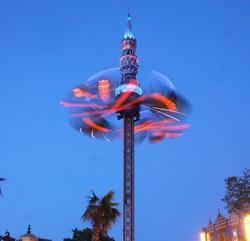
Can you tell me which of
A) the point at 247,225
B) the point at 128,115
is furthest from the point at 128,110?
the point at 247,225

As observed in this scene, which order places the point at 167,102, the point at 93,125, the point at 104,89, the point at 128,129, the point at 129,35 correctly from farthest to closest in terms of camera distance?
the point at 129,35, the point at 128,129, the point at 104,89, the point at 93,125, the point at 167,102

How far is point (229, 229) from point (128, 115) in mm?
36101

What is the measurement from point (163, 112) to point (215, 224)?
27.3 meters

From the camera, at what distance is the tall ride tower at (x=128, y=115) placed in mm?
83250

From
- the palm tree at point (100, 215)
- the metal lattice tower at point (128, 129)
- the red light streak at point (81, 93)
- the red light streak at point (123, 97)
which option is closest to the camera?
the palm tree at point (100, 215)

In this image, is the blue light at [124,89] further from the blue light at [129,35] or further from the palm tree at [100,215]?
the palm tree at [100,215]

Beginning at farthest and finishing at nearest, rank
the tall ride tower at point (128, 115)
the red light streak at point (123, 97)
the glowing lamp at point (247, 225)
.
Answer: the red light streak at point (123, 97) < the tall ride tower at point (128, 115) < the glowing lamp at point (247, 225)

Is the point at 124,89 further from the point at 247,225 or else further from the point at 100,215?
the point at 100,215

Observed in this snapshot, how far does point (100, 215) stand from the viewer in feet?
131

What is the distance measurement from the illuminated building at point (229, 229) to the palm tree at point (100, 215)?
17.5 metres

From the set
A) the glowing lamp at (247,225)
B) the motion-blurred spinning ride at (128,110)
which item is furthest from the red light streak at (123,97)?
the glowing lamp at (247,225)

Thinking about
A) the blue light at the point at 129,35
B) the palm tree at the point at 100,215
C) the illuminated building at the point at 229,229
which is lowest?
the palm tree at the point at 100,215

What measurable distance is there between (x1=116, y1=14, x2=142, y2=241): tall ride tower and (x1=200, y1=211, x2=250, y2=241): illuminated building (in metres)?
18.7

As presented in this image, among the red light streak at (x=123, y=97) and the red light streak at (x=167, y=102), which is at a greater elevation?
the red light streak at (x=123, y=97)
